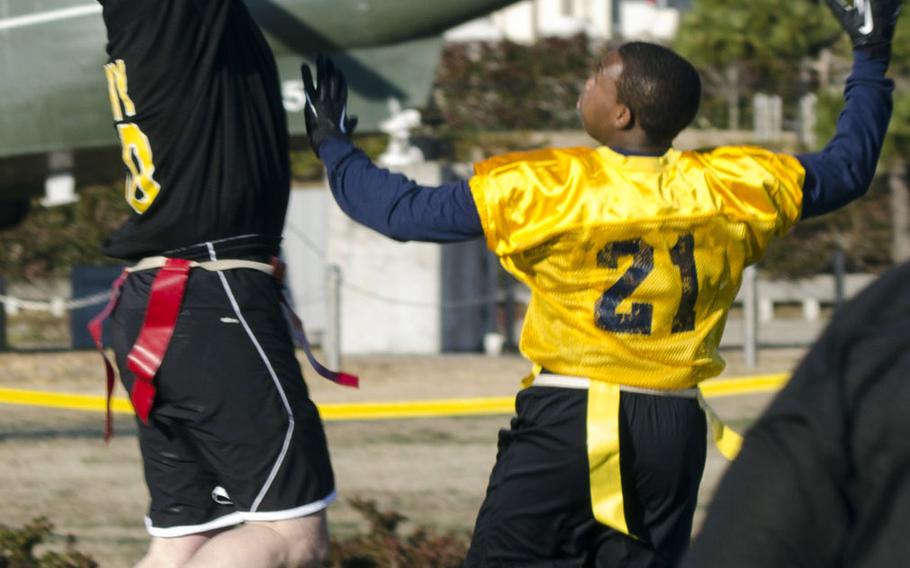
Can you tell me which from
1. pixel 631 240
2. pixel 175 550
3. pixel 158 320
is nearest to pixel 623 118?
pixel 631 240

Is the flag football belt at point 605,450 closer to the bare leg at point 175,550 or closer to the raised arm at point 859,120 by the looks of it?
the raised arm at point 859,120

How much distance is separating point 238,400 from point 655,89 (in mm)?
1199

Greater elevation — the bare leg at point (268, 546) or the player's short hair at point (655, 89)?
the player's short hair at point (655, 89)

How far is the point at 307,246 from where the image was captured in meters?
15.6

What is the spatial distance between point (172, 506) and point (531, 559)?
101 centimetres

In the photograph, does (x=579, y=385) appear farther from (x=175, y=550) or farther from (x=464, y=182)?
(x=175, y=550)

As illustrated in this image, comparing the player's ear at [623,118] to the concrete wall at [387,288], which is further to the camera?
the concrete wall at [387,288]

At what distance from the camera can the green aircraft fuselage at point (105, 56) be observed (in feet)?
41.3

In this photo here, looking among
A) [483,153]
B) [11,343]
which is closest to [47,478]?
[11,343]

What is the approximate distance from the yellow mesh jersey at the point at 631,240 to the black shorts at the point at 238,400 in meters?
0.66

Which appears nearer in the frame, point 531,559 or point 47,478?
point 531,559

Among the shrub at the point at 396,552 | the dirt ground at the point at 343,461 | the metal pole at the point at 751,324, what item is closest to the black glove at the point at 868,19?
the dirt ground at the point at 343,461

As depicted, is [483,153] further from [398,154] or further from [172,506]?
[172,506]

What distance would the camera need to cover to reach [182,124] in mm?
3914
